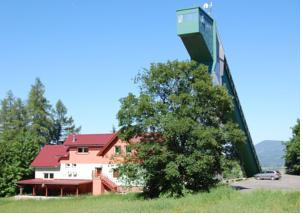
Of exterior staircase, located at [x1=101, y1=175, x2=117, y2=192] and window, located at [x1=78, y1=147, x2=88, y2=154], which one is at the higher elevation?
window, located at [x1=78, y1=147, x2=88, y2=154]

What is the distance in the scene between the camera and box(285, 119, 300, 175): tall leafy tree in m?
56.7

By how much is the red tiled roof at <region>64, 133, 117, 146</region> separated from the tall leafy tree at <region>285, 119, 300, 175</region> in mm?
23867

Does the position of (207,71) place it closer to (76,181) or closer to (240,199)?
(240,199)

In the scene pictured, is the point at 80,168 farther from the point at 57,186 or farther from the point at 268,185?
the point at 268,185

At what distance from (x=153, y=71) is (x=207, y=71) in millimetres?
4260

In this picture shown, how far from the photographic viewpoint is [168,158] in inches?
1304

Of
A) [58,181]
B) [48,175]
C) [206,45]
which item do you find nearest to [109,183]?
[58,181]

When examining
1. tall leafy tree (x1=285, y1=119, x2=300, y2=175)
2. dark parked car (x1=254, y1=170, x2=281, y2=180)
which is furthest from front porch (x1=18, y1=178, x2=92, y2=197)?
tall leafy tree (x1=285, y1=119, x2=300, y2=175)

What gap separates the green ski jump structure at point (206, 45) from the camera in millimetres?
29891

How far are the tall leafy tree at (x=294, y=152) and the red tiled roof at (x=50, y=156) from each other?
29092 millimetres

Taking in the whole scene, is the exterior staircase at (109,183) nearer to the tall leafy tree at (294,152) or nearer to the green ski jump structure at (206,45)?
the green ski jump structure at (206,45)

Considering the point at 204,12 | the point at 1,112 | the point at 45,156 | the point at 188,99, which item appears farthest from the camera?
the point at 1,112

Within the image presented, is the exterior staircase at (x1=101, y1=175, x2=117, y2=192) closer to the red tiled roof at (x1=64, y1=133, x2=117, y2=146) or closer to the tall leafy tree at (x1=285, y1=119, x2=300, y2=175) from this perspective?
the red tiled roof at (x1=64, y1=133, x2=117, y2=146)

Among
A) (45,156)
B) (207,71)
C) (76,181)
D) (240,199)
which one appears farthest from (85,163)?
(240,199)
